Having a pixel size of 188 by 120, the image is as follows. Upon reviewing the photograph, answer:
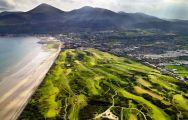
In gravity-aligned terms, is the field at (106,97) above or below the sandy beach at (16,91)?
above

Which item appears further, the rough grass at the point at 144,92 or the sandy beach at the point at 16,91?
the rough grass at the point at 144,92

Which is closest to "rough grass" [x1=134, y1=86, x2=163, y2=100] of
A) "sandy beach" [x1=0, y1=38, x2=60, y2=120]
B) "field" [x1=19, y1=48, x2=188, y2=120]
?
"field" [x1=19, y1=48, x2=188, y2=120]

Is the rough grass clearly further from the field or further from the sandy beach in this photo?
the sandy beach

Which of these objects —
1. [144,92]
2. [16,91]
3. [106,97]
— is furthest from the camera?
[144,92]

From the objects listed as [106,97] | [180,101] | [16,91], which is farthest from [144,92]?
[16,91]

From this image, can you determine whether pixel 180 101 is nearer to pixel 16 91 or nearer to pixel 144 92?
pixel 144 92

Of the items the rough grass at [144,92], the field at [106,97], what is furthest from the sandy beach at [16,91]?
the rough grass at [144,92]

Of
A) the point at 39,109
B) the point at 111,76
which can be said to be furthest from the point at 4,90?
the point at 111,76

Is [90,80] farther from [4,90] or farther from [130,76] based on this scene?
[4,90]

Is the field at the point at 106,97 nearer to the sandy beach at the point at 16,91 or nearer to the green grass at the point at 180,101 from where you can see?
the green grass at the point at 180,101
